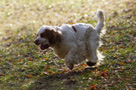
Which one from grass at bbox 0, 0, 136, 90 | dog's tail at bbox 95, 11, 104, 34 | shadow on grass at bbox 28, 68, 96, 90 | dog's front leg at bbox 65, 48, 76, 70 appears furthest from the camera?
dog's tail at bbox 95, 11, 104, 34

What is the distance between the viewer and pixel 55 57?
8750 mm

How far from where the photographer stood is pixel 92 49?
7195mm

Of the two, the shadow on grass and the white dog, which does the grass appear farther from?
the white dog

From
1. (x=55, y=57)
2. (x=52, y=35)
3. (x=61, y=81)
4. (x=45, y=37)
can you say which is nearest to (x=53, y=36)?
(x=52, y=35)

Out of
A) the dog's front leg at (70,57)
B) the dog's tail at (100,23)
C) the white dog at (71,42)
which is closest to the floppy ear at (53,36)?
the white dog at (71,42)

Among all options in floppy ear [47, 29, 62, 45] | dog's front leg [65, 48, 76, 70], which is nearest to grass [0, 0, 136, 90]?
dog's front leg [65, 48, 76, 70]

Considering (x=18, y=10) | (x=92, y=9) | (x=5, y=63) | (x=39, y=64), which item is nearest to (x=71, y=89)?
(x=39, y=64)

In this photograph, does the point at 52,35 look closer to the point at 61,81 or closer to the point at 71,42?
the point at 71,42

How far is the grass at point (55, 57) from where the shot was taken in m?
6.40

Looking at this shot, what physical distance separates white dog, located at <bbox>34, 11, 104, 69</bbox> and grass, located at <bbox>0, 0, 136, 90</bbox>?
421 mm

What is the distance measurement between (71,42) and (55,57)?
2094 millimetres

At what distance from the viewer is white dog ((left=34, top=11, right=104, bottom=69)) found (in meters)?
6.45

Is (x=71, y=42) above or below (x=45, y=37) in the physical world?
below

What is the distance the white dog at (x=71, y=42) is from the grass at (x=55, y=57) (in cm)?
42
